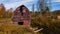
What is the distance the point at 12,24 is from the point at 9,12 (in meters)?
0.33

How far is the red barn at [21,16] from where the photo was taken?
6105mm

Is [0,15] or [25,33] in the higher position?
[0,15]

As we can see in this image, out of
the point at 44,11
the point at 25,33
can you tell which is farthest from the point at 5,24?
the point at 44,11

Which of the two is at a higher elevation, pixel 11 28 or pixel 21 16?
pixel 21 16

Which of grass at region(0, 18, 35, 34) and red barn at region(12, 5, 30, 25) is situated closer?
grass at region(0, 18, 35, 34)

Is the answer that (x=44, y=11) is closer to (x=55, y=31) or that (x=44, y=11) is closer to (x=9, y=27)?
(x=55, y=31)

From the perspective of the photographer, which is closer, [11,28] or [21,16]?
A: [11,28]

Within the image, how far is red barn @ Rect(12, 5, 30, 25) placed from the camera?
20.0ft

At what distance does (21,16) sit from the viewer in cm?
618

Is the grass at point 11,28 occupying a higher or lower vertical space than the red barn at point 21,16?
lower

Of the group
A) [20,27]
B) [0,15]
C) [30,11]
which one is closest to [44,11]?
[30,11]

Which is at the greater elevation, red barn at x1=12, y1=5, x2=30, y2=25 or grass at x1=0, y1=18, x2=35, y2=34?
red barn at x1=12, y1=5, x2=30, y2=25

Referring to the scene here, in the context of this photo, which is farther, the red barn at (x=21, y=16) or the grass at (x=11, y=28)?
the red barn at (x=21, y=16)

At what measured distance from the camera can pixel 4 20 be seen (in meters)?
6.06
